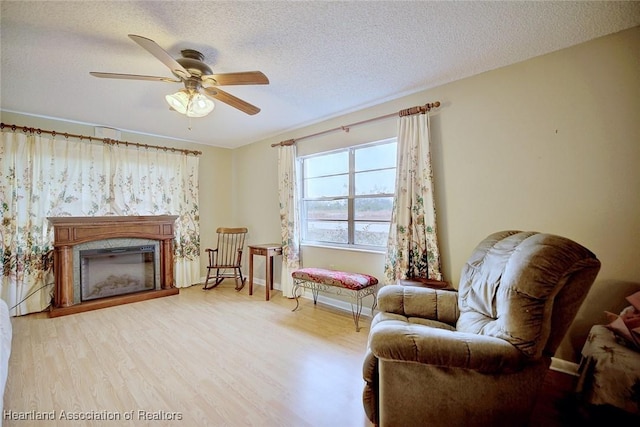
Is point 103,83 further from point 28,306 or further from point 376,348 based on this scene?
point 376,348

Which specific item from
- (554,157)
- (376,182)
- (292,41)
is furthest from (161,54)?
(554,157)

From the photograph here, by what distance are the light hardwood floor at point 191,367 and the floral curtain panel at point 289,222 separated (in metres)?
0.67

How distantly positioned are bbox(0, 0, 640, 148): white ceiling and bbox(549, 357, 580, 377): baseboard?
238 cm

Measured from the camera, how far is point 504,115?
7.68 feet

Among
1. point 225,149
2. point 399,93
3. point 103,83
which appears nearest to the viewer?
point 103,83

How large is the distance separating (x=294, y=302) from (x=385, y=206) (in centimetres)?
179

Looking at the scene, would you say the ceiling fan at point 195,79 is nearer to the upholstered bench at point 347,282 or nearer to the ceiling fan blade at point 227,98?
the ceiling fan blade at point 227,98

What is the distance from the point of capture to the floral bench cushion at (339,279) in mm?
2850

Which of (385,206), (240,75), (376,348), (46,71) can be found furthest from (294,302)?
(46,71)

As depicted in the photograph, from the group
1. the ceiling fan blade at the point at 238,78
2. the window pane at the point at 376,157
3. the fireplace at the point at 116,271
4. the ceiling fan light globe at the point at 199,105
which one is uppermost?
the ceiling fan blade at the point at 238,78

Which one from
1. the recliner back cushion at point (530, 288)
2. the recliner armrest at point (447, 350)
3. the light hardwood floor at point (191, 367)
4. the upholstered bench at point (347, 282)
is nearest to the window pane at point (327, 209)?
the upholstered bench at point (347, 282)

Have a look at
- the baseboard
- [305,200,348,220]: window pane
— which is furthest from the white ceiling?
the baseboard

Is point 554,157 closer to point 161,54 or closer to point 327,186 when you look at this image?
point 327,186

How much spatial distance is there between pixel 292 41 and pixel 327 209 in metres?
2.19
